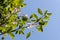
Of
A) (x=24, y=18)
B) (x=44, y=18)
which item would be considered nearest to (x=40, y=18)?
(x=44, y=18)

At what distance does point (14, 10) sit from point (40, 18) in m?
0.45

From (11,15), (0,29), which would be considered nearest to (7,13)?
(11,15)

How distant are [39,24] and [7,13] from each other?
0.57 m

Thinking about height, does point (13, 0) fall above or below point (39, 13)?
above

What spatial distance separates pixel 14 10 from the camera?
3.09 metres

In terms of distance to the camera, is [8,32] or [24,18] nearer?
[8,32]

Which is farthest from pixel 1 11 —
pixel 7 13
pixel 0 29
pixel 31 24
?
pixel 31 24

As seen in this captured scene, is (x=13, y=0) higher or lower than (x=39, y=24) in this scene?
higher

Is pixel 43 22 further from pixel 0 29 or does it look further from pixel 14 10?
pixel 0 29

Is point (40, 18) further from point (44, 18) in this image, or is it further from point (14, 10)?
point (14, 10)

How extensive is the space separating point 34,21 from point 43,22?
0.50 feet

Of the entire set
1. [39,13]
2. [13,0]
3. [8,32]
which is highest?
[13,0]

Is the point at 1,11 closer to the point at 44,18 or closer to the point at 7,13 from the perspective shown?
the point at 7,13

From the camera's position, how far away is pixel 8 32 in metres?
2.97
